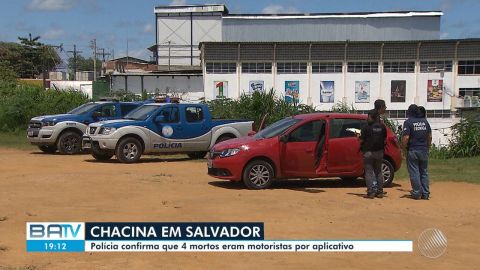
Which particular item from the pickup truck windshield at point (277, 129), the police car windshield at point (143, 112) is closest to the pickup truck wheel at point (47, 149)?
the police car windshield at point (143, 112)

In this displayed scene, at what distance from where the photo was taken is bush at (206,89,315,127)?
78.1 ft

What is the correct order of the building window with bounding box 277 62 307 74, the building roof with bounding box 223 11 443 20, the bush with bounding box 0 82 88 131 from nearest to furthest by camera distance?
the bush with bounding box 0 82 88 131 < the building window with bounding box 277 62 307 74 < the building roof with bounding box 223 11 443 20

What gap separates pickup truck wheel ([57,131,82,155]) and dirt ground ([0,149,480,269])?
5.08m

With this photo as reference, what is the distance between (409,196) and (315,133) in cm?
220

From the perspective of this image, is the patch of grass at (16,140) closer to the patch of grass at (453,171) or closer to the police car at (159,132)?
the police car at (159,132)

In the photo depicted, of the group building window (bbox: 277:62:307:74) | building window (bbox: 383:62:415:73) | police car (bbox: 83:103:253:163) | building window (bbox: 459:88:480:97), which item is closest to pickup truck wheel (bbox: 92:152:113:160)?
police car (bbox: 83:103:253:163)

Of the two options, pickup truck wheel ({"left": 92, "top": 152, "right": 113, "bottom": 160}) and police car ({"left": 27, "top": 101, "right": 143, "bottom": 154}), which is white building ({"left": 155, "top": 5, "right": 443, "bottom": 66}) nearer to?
police car ({"left": 27, "top": 101, "right": 143, "bottom": 154})

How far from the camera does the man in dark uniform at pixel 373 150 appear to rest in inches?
426

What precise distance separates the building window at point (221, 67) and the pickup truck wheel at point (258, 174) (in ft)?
181

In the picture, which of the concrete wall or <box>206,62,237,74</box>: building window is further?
<box>206,62,237,74</box>: building window

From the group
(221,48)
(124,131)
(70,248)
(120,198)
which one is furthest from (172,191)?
(221,48)

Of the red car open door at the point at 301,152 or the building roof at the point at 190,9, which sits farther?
the building roof at the point at 190,9

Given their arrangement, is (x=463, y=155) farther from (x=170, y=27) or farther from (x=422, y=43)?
(x=170, y=27)

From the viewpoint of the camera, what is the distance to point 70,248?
6676mm
